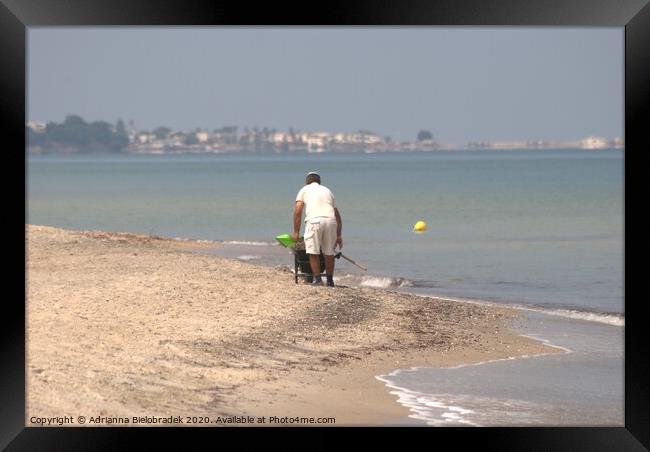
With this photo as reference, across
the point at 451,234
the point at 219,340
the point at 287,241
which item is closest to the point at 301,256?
the point at 287,241

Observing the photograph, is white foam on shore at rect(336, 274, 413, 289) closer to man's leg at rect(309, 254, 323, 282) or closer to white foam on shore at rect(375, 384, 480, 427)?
man's leg at rect(309, 254, 323, 282)

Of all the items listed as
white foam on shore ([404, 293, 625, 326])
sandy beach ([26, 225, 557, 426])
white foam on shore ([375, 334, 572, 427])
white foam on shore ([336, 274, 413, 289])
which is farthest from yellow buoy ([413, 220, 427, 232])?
white foam on shore ([375, 334, 572, 427])

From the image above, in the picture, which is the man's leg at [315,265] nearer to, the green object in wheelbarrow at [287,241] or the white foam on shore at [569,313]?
the green object in wheelbarrow at [287,241]

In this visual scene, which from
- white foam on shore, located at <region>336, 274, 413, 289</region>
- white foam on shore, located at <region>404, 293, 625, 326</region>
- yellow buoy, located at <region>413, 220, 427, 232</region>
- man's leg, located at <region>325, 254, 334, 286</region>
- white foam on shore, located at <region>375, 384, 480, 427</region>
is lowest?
white foam on shore, located at <region>375, 384, 480, 427</region>

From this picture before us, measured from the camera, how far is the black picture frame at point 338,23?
7773 millimetres

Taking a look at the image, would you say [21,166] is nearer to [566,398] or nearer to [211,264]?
[566,398]

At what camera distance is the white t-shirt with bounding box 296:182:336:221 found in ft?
49.3

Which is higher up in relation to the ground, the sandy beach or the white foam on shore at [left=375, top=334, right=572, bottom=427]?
the sandy beach

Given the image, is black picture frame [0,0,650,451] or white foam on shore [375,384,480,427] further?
white foam on shore [375,384,480,427]

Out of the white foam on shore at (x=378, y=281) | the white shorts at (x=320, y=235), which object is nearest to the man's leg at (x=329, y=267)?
the white shorts at (x=320, y=235)

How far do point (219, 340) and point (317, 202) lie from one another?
151 inches

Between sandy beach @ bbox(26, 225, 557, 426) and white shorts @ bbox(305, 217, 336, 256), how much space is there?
0.46 m

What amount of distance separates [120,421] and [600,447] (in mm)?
3026

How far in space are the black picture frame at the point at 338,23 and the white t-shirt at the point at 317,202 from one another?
7.03 metres
